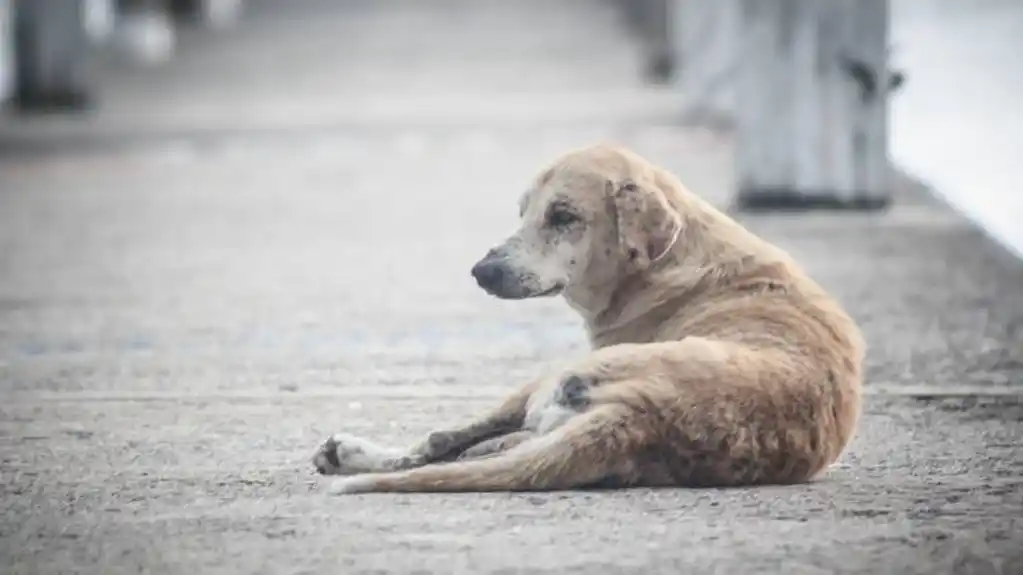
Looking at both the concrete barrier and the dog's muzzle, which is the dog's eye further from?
the concrete barrier

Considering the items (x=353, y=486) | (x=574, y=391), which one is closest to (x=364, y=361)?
(x=353, y=486)

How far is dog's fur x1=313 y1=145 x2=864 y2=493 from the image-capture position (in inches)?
154

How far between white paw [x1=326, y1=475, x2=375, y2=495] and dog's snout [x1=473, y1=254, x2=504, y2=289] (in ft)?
1.84

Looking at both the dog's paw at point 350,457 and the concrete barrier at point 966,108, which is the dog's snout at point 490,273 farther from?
the concrete barrier at point 966,108

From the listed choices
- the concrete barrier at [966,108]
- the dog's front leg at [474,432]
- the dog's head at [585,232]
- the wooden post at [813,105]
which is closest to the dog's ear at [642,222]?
the dog's head at [585,232]

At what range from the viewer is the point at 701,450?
13.0 feet

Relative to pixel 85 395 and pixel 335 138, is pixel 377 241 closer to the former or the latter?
pixel 85 395

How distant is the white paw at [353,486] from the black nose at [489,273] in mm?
561

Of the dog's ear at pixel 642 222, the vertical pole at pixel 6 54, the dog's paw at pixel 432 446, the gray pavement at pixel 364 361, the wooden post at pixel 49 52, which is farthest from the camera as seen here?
the vertical pole at pixel 6 54

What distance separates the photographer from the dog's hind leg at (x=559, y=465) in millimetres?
3859

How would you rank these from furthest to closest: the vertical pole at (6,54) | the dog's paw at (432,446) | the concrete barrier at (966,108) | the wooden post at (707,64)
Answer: the vertical pole at (6,54) → the wooden post at (707,64) → the concrete barrier at (966,108) → the dog's paw at (432,446)

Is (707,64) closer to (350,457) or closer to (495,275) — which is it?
(495,275)

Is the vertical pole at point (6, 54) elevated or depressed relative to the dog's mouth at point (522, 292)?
depressed

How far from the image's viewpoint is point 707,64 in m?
16.1
